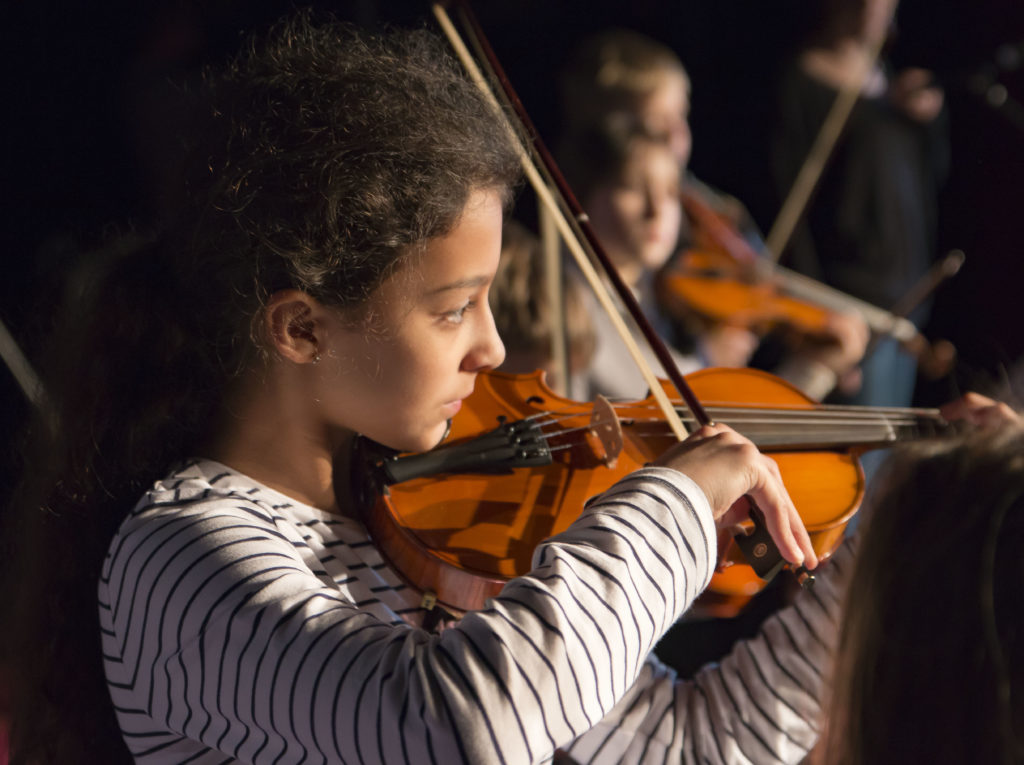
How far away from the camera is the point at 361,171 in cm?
62

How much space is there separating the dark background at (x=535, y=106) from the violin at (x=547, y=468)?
0.64ft

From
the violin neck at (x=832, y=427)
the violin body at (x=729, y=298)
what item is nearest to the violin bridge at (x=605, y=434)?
the violin neck at (x=832, y=427)

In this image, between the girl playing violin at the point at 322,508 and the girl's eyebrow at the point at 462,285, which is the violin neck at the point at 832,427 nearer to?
the girl playing violin at the point at 322,508

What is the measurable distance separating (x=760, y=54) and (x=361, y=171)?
6.66 feet

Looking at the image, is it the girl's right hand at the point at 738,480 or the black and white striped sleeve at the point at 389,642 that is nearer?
the black and white striped sleeve at the point at 389,642

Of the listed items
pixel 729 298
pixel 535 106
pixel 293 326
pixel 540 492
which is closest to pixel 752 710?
pixel 540 492

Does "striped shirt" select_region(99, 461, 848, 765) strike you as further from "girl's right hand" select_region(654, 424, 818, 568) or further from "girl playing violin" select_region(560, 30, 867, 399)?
"girl playing violin" select_region(560, 30, 867, 399)

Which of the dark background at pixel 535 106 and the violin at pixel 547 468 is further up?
the dark background at pixel 535 106

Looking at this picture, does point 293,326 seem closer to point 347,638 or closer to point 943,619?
point 347,638

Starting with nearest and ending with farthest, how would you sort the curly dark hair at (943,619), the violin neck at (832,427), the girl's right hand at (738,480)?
the curly dark hair at (943,619), the girl's right hand at (738,480), the violin neck at (832,427)

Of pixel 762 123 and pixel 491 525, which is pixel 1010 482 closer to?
pixel 491 525

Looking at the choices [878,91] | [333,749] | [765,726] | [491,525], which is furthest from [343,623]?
[878,91]

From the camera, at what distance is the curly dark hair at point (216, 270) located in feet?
2.03

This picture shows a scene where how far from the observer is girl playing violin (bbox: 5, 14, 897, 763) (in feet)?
1.66
